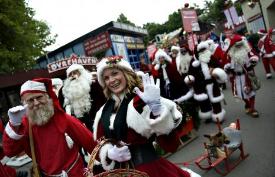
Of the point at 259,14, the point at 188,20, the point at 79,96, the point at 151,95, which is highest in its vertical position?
the point at 259,14

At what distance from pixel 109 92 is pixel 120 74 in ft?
0.73

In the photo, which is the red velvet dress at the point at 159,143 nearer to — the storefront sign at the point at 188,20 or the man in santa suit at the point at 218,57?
the man in santa suit at the point at 218,57

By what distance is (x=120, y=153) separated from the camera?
2973mm

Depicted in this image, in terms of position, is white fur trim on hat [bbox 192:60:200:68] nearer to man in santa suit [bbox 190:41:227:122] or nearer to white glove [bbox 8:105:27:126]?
man in santa suit [bbox 190:41:227:122]

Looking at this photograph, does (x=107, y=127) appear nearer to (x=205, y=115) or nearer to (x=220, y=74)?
(x=220, y=74)

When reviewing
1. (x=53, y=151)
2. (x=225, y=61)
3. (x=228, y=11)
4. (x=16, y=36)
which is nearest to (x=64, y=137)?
(x=53, y=151)

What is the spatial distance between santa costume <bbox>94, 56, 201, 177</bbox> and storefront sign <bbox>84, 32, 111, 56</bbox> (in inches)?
498

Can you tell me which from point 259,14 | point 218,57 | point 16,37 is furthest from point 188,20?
point 259,14

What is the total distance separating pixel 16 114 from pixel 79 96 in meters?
3.28

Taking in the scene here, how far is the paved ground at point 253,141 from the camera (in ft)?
18.5

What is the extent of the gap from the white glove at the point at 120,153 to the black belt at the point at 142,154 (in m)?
0.10

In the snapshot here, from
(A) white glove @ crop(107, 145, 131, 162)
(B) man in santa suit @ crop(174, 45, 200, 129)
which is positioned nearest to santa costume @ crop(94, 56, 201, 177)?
(A) white glove @ crop(107, 145, 131, 162)

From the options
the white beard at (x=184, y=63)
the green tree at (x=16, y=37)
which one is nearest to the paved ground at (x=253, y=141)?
the white beard at (x=184, y=63)

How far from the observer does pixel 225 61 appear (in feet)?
29.7
